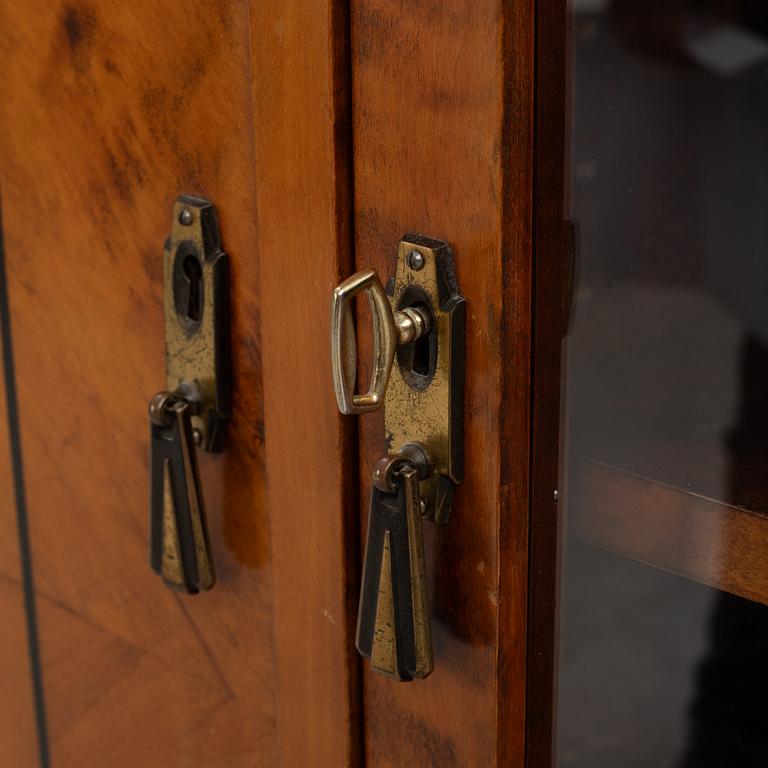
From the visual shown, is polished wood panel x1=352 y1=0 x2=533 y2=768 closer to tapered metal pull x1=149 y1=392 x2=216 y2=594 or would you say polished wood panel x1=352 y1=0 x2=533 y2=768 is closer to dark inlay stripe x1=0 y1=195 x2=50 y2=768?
tapered metal pull x1=149 y1=392 x2=216 y2=594

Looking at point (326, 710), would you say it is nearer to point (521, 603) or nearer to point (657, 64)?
point (521, 603)

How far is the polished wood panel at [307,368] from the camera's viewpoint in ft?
2.07

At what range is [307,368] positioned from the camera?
2.21ft

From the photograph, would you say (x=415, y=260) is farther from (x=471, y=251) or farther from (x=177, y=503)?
(x=177, y=503)

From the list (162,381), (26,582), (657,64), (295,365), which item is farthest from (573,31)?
(26,582)

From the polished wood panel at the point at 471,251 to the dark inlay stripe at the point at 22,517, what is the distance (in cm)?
33

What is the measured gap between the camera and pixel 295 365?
682mm

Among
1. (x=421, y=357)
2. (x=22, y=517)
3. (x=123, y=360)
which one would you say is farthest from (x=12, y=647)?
(x=421, y=357)

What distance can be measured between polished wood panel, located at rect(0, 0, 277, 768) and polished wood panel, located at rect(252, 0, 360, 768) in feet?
0.07

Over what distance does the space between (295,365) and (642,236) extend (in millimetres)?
185

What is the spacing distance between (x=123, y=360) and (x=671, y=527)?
35 cm

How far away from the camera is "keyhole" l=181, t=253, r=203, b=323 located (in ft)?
2.43

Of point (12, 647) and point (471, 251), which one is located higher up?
point (471, 251)

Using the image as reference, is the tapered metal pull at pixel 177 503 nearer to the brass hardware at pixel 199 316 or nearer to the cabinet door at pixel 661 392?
the brass hardware at pixel 199 316
